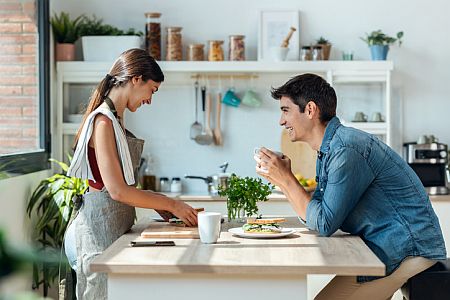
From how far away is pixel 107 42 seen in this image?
487cm

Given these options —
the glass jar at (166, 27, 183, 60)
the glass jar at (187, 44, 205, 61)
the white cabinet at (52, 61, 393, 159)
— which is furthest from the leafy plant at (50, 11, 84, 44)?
the glass jar at (187, 44, 205, 61)

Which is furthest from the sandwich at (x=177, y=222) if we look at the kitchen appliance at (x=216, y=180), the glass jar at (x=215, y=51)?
the glass jar at (x=215, y=51)

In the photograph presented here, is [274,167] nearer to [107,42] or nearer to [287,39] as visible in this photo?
[287,39]

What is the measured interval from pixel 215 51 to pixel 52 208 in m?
1.61

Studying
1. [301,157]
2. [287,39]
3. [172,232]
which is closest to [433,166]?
[301,157]

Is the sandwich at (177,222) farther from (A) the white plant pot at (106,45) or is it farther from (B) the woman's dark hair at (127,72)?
(A) the white plant pot at (106,45)

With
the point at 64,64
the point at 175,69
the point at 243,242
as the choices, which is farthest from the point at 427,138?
the point at 243,242

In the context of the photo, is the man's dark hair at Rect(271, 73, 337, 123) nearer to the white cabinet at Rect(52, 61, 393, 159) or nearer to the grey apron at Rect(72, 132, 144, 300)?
the grey apron at Rect(72, 132, 144, 300)

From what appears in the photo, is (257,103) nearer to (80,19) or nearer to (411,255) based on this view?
(80,19)

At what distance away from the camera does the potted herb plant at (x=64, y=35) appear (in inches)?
193

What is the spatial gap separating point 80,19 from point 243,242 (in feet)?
11.2

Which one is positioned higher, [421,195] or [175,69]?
[175,69]

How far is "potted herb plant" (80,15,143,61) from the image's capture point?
486 cm

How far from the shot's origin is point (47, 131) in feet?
15.7
